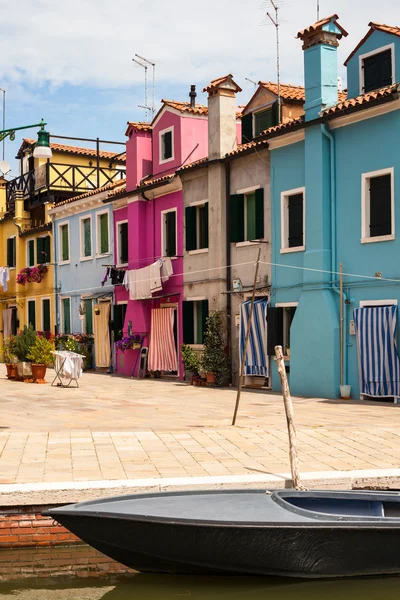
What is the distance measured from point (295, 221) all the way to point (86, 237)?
1254 cm

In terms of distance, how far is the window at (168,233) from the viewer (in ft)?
83.0

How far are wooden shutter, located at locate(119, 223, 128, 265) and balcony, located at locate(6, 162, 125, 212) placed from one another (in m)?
5.80

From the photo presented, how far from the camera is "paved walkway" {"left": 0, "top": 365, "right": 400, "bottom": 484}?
30.0ft

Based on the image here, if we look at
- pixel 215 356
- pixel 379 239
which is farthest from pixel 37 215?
pixel 379 239

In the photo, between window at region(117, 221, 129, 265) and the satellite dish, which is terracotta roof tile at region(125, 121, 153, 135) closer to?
window at region(117, 221, 129, 265)

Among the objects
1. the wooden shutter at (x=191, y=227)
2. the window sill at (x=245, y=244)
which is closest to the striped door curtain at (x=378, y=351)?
the window sill at (x=245, y=244)

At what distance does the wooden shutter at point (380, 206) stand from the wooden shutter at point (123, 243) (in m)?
11.5

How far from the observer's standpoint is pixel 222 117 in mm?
22656

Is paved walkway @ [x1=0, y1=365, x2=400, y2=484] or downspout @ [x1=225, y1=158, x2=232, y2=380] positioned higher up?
downspout @ [x1=225, y1=158, x2=232, y2=380]

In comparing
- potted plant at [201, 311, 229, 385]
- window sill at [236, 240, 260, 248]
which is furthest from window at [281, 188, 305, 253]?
potted plant at [201, 311, 229, 385]

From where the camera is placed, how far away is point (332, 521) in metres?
6.75

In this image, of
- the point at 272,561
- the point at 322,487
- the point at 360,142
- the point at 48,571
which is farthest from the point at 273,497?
the point at 360,142

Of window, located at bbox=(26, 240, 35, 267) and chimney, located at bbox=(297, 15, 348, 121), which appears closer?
chimney, located at bbox=(297, 15, 348, 121)

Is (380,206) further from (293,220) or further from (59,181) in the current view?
(59,181)
